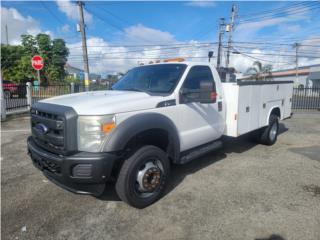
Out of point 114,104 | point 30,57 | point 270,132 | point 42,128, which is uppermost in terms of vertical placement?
point 30,57

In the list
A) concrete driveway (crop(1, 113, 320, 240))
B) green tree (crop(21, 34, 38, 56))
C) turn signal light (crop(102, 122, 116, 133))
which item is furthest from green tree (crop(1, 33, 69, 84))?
turn signal light (crop(102, 122, 116, 133))

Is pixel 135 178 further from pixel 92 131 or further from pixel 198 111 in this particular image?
pixel 198 111

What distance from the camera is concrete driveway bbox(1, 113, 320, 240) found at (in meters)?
2.67

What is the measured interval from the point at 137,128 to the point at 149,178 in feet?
2.63

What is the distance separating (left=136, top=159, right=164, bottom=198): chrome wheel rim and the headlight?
0.77 m

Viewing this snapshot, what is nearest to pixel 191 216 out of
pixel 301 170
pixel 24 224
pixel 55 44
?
pixel 24 224

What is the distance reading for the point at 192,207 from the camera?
3.15 meters

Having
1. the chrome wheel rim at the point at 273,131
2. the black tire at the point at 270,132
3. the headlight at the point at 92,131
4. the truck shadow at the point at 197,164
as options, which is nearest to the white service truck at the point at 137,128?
the headlight at the point at 92,131

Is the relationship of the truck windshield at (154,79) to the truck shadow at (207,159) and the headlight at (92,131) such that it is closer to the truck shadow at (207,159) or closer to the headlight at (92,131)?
the headlight at (92,131)

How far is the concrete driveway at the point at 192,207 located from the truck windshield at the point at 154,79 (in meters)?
1.66

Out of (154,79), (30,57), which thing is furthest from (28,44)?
(154,79)

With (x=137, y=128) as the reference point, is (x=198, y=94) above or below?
above

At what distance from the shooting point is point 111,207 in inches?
126

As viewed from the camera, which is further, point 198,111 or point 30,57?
point 30,57
